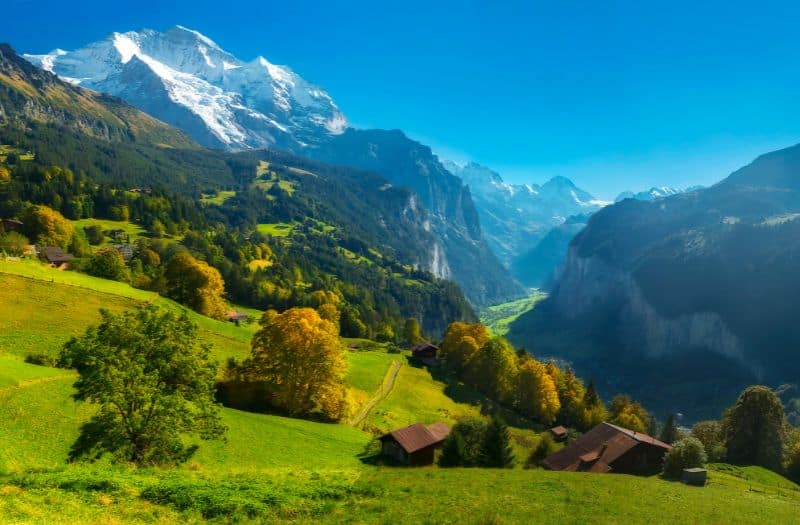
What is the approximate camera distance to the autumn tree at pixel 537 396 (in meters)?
91.2

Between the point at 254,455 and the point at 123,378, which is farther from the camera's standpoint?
the point at 254,455

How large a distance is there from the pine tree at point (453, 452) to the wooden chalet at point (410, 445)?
1124 millimetres

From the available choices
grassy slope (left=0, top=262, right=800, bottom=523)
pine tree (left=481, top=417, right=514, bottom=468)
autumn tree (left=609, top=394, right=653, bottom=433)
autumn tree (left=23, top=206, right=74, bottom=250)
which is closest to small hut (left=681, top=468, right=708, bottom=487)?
grassy slope (left=0, top=262, right=800, bottom=523)

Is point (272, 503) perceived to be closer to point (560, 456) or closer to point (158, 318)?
point (158, 318)

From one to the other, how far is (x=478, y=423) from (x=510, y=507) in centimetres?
2704

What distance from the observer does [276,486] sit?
23609mm

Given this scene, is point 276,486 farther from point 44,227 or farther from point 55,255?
point 44,227

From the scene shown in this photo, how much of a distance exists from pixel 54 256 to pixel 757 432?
5046 inches

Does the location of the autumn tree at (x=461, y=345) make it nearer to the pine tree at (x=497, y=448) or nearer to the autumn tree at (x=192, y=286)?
the autumn tree at (x=192, y=286)

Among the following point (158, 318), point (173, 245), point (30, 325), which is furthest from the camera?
point (173, 245)

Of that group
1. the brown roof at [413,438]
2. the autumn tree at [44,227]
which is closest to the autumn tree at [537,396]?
the brown roof at [413,438]

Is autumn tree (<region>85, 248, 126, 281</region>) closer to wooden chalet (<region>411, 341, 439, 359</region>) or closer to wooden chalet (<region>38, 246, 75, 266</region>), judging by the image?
wooden chalet (<region>38, 246, 75, 266</region>)

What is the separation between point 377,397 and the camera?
221 feet

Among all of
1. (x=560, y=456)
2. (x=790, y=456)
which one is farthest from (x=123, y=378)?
(x=790, y=456)
